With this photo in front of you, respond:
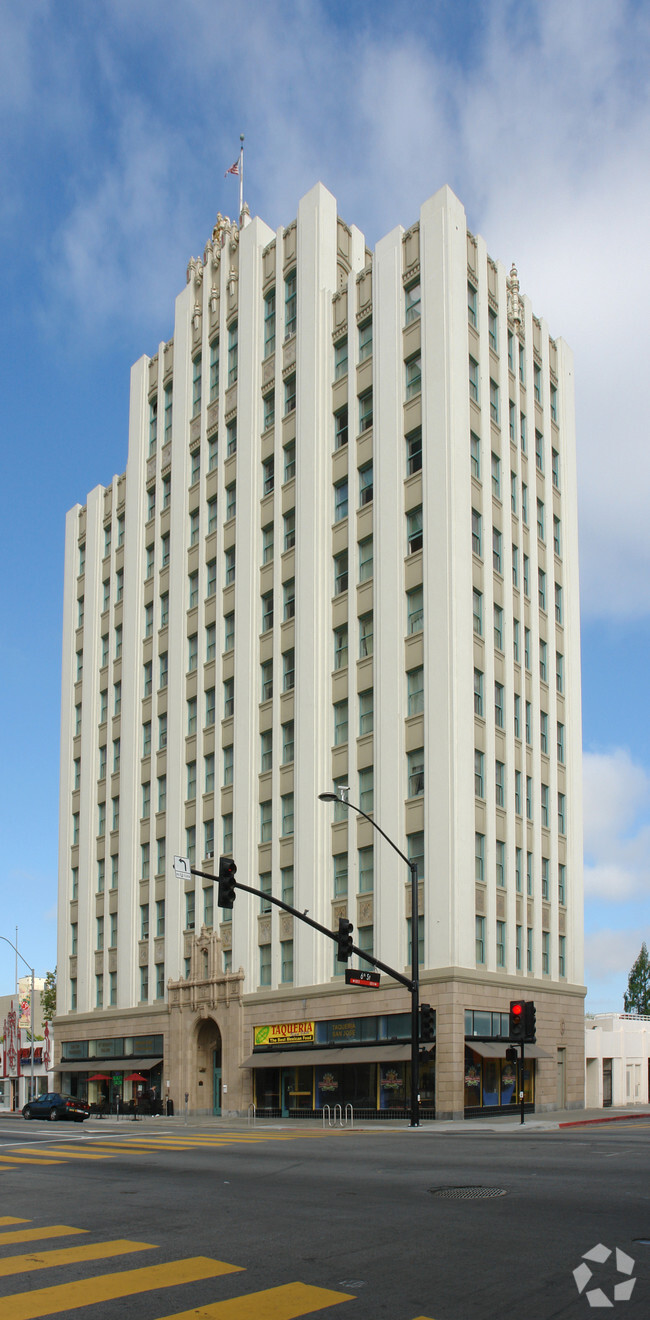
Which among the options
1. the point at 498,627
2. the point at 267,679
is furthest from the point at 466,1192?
the point at 267,679

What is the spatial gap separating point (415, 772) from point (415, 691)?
3.17 metres

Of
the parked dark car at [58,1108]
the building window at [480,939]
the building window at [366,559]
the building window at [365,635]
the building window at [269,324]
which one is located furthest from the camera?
the building window at [269,324]

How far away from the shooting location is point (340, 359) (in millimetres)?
50812

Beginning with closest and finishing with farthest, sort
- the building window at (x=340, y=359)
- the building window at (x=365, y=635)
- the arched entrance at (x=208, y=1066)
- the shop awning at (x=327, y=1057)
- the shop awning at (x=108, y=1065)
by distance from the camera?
the shop awning at (x=327, y=1057) < the building window at (x=365, y=635) < the building window at (x=340, y=359) < the arched entrance at (x=208, y=1066) < the shop awning at (x=108, y=1065)

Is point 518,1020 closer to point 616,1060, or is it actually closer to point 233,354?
A: point 616,1060

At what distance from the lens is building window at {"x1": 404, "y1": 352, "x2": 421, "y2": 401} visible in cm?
4588

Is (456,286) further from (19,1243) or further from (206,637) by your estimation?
(19,1243)

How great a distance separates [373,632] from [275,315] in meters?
19.3

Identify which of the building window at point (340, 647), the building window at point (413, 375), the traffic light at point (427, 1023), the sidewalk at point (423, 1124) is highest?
the building window at point (413, 375)

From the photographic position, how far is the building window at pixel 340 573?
48.2 meters

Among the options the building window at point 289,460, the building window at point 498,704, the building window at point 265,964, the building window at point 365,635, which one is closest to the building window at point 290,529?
the building window at point 289,460

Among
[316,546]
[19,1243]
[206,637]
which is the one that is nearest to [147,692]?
[206,637]

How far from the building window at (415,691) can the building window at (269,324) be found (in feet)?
68.4

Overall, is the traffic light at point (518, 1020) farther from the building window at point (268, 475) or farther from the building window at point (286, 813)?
the building window at point (268, 475)
